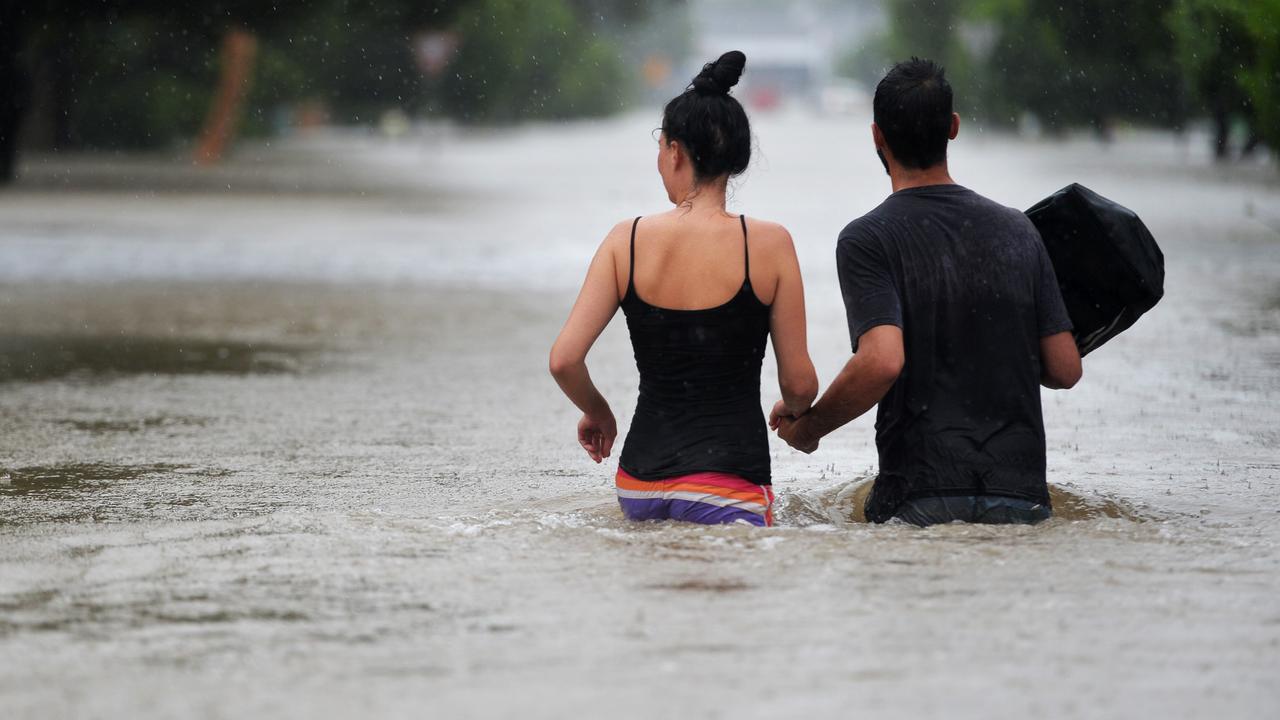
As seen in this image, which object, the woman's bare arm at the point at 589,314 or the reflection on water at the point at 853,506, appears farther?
the reflection on water at the point at 853,506

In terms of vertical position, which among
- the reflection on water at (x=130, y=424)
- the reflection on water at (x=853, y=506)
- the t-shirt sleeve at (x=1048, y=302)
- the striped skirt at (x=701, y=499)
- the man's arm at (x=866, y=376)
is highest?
the t-shirt sleeve at (x=1048, y=302)

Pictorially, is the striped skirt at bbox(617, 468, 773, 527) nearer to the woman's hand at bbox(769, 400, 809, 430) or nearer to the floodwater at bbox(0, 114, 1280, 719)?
the floodwater at bbox(0, 114, 1280, 719)

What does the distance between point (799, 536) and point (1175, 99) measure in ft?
146

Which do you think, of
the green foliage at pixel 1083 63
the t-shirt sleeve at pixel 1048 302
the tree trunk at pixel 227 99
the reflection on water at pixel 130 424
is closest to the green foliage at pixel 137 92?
the tree trunk at pixel 227 99

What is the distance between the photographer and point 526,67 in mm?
74938

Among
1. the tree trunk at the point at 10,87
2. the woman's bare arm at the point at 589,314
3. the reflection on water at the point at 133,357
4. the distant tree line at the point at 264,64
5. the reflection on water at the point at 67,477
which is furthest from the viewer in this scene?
the distant tree line at the point at 264,64

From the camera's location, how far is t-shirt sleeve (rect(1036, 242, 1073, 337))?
195 inches

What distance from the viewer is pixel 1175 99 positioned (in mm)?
47031

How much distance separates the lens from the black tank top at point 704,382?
4.82 metres

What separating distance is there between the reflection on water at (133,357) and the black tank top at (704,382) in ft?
18.3

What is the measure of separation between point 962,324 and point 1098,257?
0.56m

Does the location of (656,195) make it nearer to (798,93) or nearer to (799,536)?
(799,536)

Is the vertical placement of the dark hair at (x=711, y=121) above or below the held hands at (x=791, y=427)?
above

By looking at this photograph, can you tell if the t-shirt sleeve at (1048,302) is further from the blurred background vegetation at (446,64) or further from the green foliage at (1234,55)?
the blurred background vegetation at (446,64)
